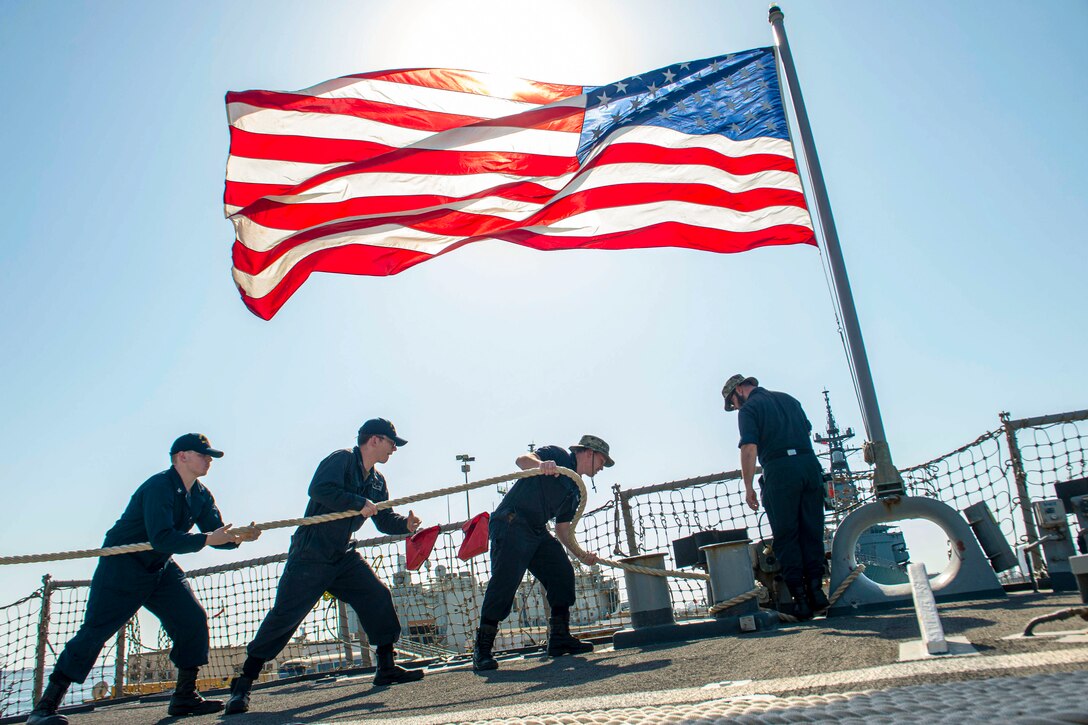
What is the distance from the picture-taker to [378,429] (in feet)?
17.5

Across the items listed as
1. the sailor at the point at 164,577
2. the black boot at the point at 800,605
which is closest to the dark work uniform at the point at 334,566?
the sailor at the point at 164,577

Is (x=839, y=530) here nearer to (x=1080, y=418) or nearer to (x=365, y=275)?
(x=1080, y=418)

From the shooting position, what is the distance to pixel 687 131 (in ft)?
21.1

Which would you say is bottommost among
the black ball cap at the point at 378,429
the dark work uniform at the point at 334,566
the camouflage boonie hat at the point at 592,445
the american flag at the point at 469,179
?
the dark work uniform at the point at 334,566

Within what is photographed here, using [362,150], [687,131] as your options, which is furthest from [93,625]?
[687,131]

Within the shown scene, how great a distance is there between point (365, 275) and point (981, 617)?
4877mm

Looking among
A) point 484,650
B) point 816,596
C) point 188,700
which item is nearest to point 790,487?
point 816,596

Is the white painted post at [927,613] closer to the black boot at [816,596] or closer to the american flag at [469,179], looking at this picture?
the black boot at [816,596]

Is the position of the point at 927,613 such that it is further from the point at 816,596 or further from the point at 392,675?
the point at 392,675

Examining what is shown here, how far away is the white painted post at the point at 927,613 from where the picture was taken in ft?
7.57

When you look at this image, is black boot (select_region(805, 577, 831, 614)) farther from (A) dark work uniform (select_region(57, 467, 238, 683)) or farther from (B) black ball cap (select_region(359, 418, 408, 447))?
(A) dark work uniform (select_region(57, 467, 238, 683))

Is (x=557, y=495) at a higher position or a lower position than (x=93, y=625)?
higher

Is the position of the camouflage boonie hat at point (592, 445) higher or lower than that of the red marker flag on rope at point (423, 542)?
higher

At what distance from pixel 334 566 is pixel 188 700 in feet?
3.80
